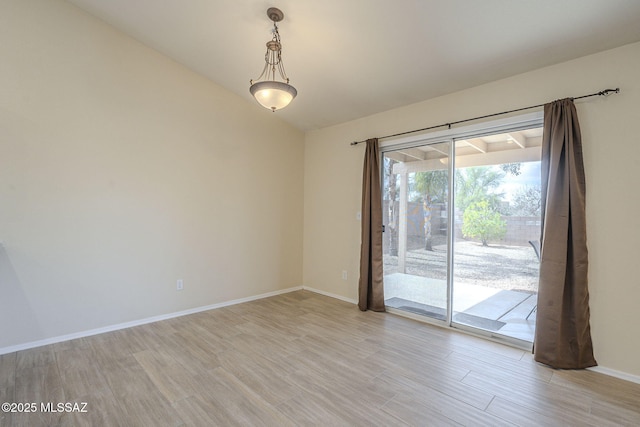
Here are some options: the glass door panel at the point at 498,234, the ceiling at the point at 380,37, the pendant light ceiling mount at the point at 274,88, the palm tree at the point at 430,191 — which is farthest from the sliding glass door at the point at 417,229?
the pendant light ceiling mount at the point at 274,88

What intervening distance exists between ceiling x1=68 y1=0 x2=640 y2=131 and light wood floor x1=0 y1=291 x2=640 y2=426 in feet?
9.16

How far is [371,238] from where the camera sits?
3.95m

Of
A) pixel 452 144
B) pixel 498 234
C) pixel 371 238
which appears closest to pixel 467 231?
pixel 498 234

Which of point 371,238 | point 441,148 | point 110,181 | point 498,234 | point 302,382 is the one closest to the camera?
point 302,382

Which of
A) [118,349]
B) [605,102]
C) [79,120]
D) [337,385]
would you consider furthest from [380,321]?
[79,120]

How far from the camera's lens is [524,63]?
2688 mm

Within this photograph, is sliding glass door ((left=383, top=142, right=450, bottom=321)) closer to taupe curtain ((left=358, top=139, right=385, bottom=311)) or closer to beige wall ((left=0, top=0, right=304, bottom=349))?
taupe curtain ((left=358, top=139, right=385, bottom=311))

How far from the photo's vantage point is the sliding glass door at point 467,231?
2934 millimetres

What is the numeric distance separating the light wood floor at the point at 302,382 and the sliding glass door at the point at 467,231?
0.44m

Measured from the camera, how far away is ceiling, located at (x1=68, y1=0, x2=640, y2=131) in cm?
222

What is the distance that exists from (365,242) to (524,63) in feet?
8.46

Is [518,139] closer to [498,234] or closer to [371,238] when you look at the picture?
[498,234]

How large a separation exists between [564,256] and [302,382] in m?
2.48

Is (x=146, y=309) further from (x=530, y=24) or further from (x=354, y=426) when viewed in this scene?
(x=530, y=24)
